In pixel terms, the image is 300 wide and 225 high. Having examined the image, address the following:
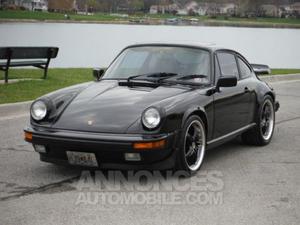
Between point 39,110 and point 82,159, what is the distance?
78 centimetres

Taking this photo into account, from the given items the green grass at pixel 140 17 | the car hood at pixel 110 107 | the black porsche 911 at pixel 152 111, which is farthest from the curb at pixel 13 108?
the green grass at pixel 140 17

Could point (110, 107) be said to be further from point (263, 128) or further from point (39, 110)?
point (263, 128)

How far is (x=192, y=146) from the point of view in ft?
20.3

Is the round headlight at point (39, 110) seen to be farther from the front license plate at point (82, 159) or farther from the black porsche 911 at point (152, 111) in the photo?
the front license plate at point (82, 159)

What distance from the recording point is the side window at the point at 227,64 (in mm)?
7180

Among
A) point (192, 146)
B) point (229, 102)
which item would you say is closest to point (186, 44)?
point (229, 102)

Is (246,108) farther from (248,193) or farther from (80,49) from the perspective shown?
(80,49)

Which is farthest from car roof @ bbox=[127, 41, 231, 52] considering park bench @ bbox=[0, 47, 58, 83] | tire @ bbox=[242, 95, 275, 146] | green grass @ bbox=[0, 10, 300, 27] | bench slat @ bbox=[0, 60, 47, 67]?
green grass @ bbox=[0, 10, 300, 27]

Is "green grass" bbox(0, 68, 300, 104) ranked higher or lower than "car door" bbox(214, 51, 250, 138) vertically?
lower

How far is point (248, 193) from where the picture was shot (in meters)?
5.61

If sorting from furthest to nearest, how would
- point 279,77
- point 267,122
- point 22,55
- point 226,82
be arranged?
point 279,77 < point 22,55 < point 267,122 < point 226,82

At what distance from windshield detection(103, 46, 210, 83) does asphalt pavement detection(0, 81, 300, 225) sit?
107 centimetres

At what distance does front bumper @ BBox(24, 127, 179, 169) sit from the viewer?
5.54 meters

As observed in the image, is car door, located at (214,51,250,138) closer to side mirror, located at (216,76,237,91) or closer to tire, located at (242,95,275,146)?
side mirror, located at (216,76,237,91)
